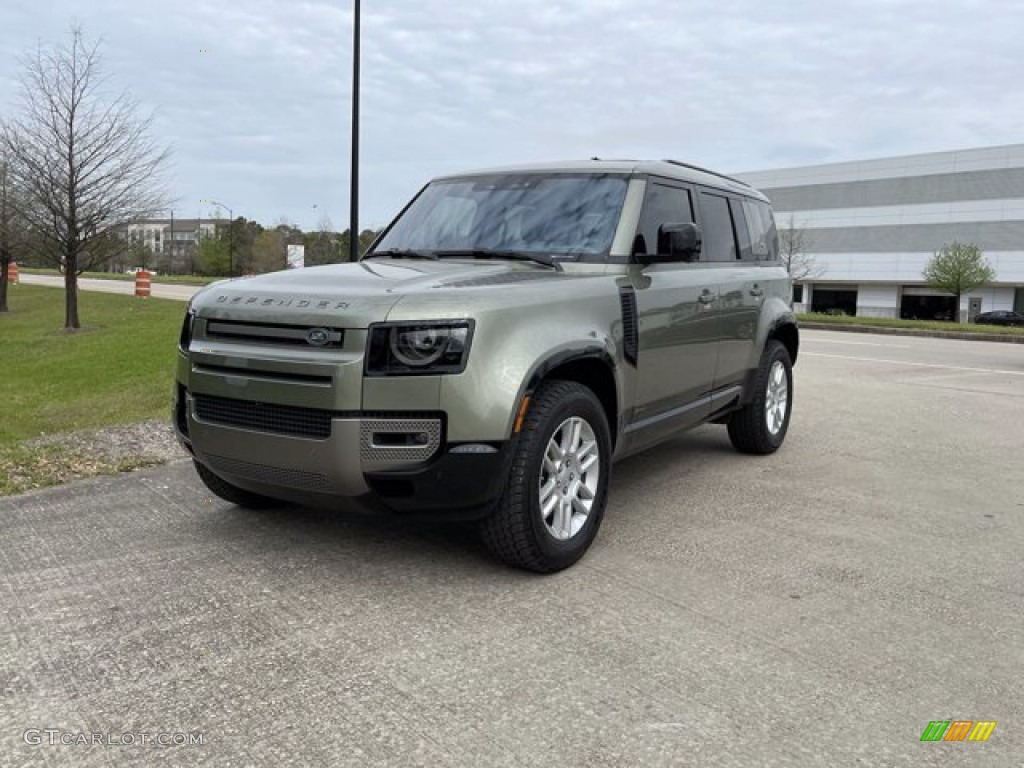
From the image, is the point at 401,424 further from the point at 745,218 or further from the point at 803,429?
the point at 803,429

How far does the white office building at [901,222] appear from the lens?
196ft

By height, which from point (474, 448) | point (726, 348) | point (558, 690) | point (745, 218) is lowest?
point (558, 690)

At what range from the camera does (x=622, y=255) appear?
14.5ft

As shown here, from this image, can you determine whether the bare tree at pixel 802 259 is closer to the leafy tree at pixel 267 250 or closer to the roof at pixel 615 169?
the leafy tree at pixel 267 250

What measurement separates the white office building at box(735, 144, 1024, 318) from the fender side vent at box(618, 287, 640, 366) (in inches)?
2442

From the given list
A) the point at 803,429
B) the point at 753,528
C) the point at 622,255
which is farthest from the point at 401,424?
the point at 803,429

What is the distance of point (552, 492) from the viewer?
3.80 meters

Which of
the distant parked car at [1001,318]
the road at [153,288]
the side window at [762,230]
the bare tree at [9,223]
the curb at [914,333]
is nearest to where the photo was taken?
the side window at [762,230]

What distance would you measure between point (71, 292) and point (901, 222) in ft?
202

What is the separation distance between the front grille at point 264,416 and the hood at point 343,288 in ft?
1.19

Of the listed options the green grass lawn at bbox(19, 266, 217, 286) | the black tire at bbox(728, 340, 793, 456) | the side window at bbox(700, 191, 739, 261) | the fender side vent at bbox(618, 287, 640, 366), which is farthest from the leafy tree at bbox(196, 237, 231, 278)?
the fender side vent at bbox(618, 287, 640, 366)

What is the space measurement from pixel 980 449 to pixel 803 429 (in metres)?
1.43

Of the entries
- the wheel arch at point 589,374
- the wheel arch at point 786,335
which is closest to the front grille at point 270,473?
the wheel arch at point 589,374

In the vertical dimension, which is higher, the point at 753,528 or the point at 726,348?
the point at 726,348
